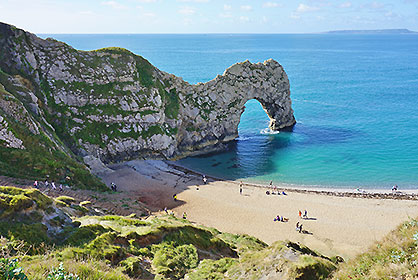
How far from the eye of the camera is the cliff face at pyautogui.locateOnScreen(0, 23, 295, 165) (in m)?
47.7

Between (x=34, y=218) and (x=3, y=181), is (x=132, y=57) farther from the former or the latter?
(x=34, y=218)

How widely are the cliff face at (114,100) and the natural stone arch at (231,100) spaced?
0.21 metres

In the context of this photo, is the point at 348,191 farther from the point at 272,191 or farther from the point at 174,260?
the point at 174,260

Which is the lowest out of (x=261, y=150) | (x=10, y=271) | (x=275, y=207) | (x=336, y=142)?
(x=275, y=207)

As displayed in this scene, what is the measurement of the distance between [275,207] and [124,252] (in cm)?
2788

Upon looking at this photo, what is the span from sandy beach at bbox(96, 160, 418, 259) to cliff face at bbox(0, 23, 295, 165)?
19.6ft

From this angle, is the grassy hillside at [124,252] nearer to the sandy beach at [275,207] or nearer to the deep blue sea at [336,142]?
the sandy beach at [275,207]

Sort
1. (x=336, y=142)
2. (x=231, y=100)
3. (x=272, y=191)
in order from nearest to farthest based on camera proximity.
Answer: (x=272, y=191) < (x=336, y=142) < (x=231, y=100)

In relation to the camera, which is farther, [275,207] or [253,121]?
[253,121]

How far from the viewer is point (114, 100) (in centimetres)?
5319

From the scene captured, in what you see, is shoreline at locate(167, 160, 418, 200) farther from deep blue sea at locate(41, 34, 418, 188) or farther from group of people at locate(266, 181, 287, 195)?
deep blue sea at locate(41, 34, 418, 188)

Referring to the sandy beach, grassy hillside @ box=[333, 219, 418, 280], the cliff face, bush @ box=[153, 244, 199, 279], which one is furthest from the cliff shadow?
grassy hillside @ box=[333, 219, 418, 280]

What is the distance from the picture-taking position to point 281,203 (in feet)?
136

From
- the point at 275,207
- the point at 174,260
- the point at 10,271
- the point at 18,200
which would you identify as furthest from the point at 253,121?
the point at 10,271
